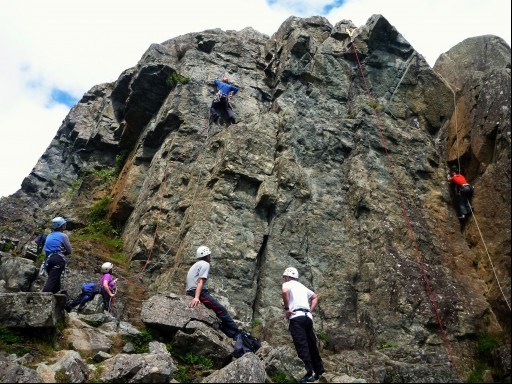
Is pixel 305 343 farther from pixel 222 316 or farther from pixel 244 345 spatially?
pixel 222 316

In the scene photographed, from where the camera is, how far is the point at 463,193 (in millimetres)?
15062

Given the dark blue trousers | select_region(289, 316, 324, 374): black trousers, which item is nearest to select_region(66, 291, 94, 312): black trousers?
the dark blue trousers

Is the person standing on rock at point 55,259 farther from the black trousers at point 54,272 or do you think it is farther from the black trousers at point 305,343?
the black trousers at point 305,343

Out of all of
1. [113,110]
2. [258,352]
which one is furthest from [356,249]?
[113,110]

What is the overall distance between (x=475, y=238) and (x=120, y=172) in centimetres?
1896

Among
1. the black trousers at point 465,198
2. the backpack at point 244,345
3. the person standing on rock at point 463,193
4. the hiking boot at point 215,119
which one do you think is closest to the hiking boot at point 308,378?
the backpack at point 244,345

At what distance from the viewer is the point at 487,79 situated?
52.6ft

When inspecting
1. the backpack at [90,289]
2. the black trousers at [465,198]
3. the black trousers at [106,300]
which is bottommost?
the black trousers at [106,300]

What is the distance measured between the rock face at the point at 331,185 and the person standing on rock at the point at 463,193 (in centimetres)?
35

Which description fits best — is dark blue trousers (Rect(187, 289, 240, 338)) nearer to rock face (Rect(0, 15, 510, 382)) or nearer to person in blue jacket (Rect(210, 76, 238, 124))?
rock face (Rect(0, 15, 510, 382))

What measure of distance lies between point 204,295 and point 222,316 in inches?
27.9

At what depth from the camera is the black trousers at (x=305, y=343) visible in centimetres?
922

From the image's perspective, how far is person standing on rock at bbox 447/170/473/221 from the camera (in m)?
15.0

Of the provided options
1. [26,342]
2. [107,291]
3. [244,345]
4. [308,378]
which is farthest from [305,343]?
[107,291]
